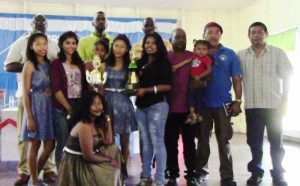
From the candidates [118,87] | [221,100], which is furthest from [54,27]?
[221,100]

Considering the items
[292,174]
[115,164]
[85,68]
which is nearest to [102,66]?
[85,68]

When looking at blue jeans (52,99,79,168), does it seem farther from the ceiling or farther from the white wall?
the ceiling

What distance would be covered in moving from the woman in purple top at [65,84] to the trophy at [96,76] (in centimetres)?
10

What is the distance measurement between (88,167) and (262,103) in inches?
69.0

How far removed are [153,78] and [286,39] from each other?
4617 mm

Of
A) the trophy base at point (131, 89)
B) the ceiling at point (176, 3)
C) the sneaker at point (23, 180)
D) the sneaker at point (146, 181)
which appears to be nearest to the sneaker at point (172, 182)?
the sneaker at point (146, 181)

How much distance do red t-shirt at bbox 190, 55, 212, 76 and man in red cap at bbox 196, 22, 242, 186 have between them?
0.36 feet

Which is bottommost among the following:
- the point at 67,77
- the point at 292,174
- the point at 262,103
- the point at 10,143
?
the point at 292,174

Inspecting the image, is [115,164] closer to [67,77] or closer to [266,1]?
[67,77]

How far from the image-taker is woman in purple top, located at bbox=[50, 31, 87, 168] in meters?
3.08

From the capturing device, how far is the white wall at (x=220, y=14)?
737 centimetres

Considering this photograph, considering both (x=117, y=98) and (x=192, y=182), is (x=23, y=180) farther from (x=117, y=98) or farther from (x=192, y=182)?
(x=192, y=182)

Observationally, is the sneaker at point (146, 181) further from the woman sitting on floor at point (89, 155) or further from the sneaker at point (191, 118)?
the sneaker at point (191, 118)

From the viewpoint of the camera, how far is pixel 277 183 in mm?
3432
